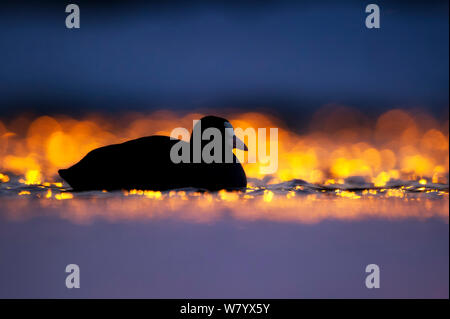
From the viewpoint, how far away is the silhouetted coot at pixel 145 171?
755 centimetres

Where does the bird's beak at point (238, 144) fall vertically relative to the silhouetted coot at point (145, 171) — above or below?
above

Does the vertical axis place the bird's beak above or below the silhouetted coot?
above

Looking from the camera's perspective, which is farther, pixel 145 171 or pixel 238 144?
pixel 238 144

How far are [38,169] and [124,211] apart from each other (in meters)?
3.71

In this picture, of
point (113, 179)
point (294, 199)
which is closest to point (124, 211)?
point (113, 179)

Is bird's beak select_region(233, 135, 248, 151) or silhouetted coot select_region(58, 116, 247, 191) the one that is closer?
silhouetted coot select_region(58, 116, 247, 191)

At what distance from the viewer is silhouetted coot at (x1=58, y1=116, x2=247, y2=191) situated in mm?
7547

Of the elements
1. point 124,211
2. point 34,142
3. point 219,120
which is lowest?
point 124,211

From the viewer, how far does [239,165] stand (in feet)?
26.2

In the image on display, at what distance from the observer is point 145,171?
7520mm

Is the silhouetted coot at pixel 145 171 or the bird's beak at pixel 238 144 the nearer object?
the silhouetted coot at pixel 145 171

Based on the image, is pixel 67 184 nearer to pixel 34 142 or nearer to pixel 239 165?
pixel 239 165

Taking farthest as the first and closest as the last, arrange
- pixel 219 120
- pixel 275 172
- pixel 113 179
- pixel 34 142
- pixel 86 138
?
pixel 86 138
pixel 34 142
pixel 275 172
pixel 219 120
pixel 113 179

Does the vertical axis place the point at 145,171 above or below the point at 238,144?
below
